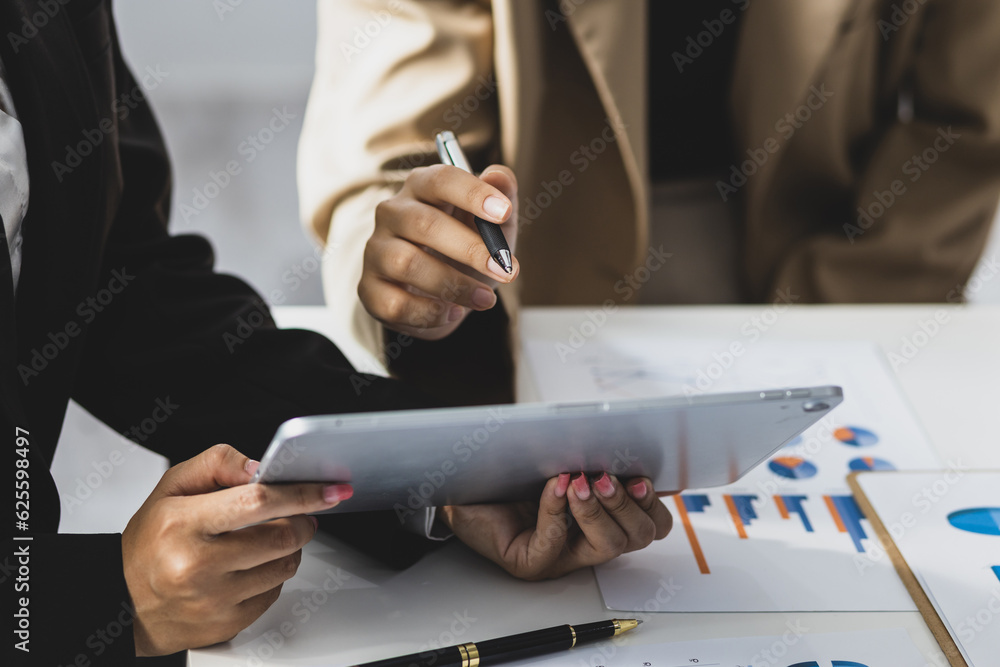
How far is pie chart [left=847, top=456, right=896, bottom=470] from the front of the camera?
732 mm

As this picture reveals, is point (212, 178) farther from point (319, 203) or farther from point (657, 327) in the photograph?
point (657, 327)

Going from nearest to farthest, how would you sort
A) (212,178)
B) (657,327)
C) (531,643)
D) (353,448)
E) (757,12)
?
1. (353,448)
2. (531,643)
3. (657,327)
4. (757,12)
5. (212,178)

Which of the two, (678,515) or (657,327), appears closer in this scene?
(678,515)

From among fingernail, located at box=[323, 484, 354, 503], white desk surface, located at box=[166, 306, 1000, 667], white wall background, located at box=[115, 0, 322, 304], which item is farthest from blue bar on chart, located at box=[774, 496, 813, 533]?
white wall background, located at box=[115, 0, 322, 304]

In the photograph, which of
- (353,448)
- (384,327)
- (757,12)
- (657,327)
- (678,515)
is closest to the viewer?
(353,448)

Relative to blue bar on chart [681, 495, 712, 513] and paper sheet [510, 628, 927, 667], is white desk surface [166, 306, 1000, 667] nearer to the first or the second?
paper sheet [510, 628, 927, 667]

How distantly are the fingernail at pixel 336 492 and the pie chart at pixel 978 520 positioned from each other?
45 centimetres

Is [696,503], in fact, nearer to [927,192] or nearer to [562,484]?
[562,484]

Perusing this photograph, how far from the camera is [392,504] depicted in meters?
0.57

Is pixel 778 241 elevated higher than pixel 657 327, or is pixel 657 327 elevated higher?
pixel 778 241

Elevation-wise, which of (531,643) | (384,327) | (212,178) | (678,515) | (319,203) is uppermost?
(212,178)

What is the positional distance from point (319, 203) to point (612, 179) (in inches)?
14.7

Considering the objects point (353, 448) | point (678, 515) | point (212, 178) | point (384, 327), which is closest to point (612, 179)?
point (384, 327)

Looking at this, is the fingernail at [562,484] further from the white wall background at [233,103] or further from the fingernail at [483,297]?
the white wall background at [233,103]
